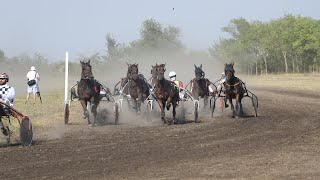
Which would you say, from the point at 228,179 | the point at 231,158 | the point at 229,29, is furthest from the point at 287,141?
the point at 229,29

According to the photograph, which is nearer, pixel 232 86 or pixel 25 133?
pixel 25 133

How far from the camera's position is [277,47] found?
7656 centimetres

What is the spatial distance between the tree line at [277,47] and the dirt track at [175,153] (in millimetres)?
55758

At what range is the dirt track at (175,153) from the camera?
9070 mm

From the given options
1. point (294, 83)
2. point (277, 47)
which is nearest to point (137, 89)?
point (294, 83)

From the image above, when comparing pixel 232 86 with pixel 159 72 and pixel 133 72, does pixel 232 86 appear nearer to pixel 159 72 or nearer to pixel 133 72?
pixel 159 72

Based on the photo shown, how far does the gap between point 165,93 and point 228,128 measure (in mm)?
2535

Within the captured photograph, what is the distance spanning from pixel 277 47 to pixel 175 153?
67349 millimetres

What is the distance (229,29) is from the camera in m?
103

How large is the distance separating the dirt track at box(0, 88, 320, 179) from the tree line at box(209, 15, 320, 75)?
5576 centimetres

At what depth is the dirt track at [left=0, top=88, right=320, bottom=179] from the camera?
9070mm

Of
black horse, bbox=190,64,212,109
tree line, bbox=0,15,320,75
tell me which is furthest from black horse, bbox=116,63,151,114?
tree line, bbox=0,15,320,75

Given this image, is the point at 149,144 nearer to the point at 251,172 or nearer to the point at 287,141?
the point at 287,141

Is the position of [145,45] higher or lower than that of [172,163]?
higher
